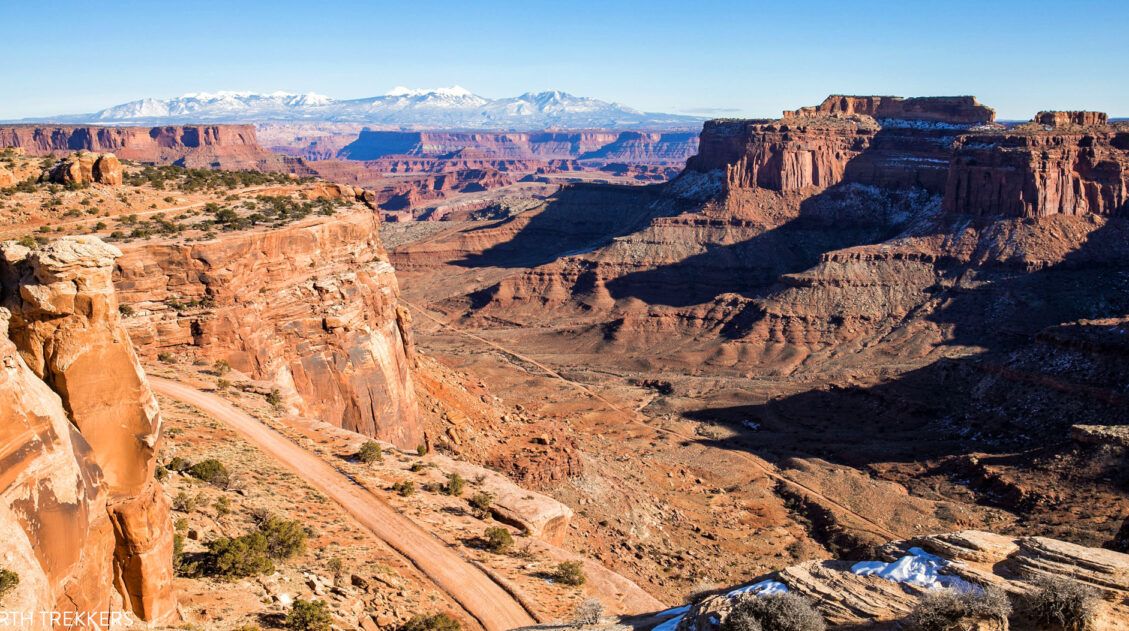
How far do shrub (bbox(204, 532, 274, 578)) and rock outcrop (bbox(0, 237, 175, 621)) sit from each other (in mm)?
4783

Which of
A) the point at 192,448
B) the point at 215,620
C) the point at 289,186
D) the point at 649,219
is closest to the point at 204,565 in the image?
the point at 215,620

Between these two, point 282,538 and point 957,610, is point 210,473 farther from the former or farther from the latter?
point 957,610

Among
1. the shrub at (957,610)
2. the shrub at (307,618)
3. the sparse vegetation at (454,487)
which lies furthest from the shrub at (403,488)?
the shrub at (957,610)

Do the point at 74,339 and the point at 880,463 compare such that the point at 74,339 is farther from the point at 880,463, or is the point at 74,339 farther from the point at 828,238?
the point at 828,238

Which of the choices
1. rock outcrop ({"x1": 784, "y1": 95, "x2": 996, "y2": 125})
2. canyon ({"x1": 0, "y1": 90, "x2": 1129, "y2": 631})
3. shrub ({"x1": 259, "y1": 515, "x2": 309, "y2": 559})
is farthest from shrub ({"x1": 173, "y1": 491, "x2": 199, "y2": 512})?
rock outcrop ({"x1": 784, "y1": 95, "x2": 996, "y2": 125})

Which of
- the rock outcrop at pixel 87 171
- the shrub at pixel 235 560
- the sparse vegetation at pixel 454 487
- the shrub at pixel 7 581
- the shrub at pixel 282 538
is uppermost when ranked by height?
the rock outcrop at pixel 87 171

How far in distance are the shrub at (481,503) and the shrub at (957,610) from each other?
Answer: 1848cm

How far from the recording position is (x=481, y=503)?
103 feet

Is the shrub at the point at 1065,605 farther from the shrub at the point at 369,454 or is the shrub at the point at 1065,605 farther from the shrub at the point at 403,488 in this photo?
the shrub at the point at 369,454

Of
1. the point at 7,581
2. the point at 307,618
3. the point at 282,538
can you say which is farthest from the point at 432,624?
the point at 7,581

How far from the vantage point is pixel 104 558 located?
14875 millimetres

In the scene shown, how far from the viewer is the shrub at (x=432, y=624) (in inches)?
842

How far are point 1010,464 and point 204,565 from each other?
4660 centimetres

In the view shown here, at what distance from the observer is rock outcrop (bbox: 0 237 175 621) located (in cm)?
1348
